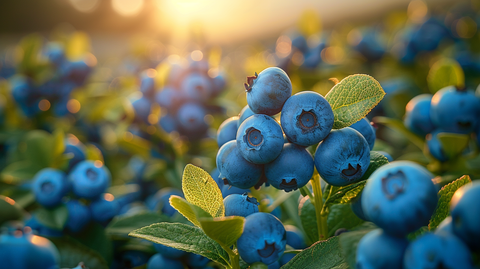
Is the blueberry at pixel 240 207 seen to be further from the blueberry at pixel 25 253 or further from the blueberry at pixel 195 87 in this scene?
the blueberry at pixel 195 87

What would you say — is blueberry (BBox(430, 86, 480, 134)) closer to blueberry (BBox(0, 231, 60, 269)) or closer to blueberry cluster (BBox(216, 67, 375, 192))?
blueberry cluster (BBox(216, 67, 375, 192))

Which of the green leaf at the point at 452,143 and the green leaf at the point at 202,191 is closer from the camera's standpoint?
the green leaf at the point at 202,191

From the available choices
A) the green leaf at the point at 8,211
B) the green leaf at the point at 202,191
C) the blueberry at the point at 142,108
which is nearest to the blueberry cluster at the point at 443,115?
the green leaf at the point at 202,191

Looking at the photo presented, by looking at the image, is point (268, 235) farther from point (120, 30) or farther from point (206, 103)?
point (120, 30)

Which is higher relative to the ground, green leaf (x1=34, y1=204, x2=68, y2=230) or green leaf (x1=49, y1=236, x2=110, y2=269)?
green leaf (x1=34, y1=204, x2=68, y2=230)

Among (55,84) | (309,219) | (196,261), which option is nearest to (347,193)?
(309,219)

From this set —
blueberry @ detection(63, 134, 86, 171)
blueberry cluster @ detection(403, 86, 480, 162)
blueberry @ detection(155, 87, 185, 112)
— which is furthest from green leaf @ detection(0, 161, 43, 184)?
blueberry cluster @ detection(403, 86, 480, 162)
